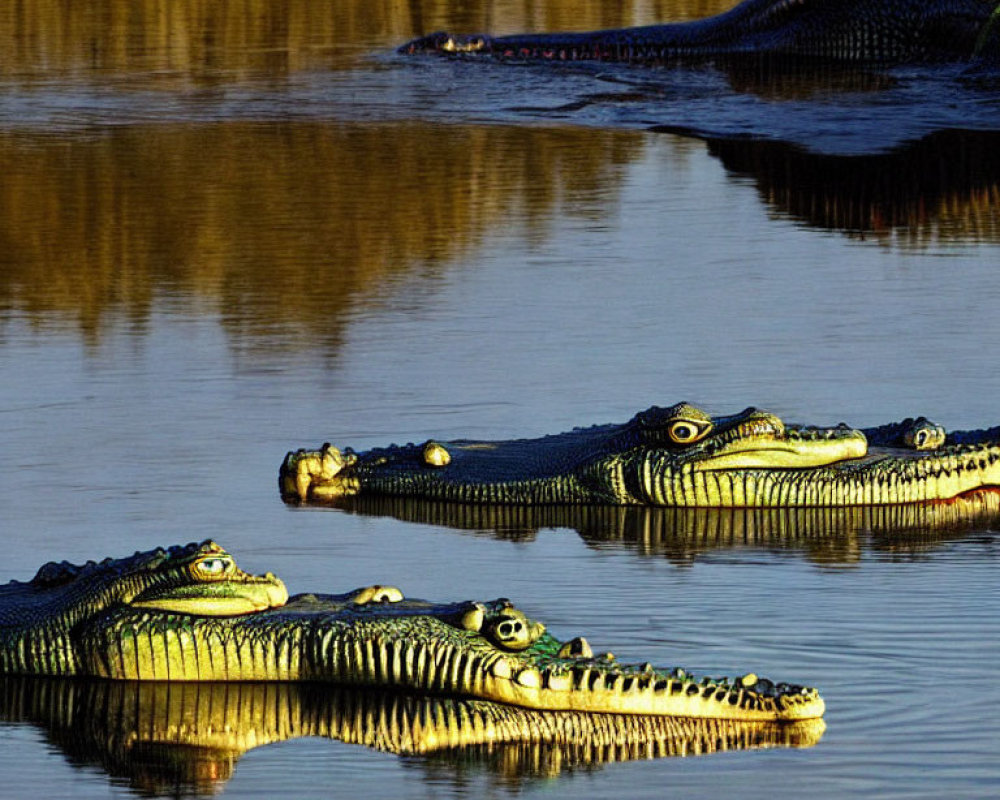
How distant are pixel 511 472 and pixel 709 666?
2.69 metres

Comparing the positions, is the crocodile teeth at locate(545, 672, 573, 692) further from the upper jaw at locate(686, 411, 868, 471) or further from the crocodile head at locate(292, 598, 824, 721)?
the upper jaw at locate(686, 411, 868, 471)

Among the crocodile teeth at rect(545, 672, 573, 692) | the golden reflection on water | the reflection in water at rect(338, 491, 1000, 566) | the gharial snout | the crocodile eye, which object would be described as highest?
the golden reflection on water

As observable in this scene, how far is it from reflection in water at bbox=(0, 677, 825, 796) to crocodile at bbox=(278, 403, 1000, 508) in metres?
2.76

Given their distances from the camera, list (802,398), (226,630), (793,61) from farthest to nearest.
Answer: (793,61) < (802,398) < (226,630)

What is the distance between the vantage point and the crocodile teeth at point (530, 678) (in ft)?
24.1

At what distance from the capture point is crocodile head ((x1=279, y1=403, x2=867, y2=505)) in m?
10.1

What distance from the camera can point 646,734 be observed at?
7.17 meters

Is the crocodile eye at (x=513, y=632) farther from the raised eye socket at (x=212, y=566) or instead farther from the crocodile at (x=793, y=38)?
the crocodile at (x=793, y=38)

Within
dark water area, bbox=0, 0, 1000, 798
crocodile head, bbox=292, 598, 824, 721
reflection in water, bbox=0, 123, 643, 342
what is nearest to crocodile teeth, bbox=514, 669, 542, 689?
crocodile head, bbox=292, 598, 824, 721

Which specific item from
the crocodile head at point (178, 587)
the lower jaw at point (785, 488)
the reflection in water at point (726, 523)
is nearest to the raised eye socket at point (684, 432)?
the lower jaw at point (785, 488)

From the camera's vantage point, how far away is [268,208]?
18375 mm

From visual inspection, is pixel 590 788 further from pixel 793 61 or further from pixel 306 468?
pixel 793 61

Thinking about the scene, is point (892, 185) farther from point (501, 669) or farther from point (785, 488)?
point (501, 669)

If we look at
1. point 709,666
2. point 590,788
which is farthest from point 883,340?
point 590,788
